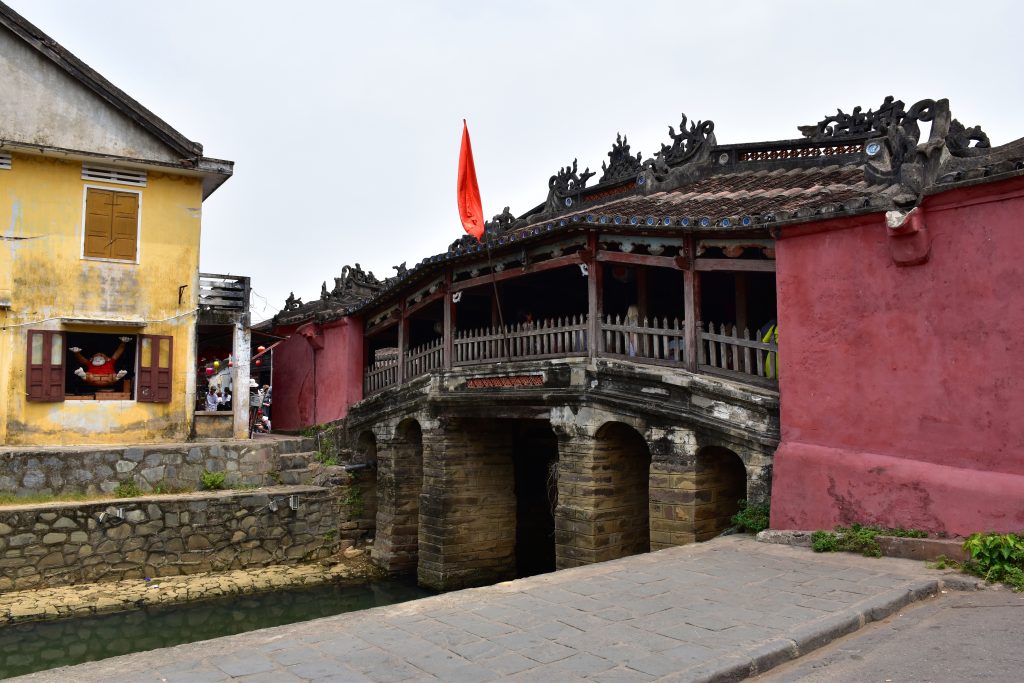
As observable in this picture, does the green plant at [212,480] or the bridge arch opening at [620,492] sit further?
the green plant at [212,480]

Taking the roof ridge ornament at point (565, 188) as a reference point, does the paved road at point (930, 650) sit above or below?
below

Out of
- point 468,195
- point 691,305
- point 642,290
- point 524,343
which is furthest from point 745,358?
point 468,195

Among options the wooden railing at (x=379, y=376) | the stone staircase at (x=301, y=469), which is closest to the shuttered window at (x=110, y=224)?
the stone staircase at (x=301, y=469)

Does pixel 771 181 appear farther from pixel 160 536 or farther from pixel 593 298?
pixel 160 536

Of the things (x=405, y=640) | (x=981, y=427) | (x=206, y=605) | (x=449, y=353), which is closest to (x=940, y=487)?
(x=981, y=427)

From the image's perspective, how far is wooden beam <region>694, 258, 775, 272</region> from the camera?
9.21 metres

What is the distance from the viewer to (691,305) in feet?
32.6

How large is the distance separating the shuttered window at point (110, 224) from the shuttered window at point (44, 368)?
1.88 m

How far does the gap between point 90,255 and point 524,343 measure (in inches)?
371

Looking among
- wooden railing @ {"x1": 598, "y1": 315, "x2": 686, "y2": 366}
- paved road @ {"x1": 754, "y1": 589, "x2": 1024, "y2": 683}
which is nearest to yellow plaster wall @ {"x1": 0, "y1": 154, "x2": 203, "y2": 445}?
wooden railing @ {"x1": 598, "y1": 315, "x2": 686, "y2": 366}

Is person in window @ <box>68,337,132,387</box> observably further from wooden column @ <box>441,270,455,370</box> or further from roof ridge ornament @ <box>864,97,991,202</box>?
roof ridge ornament @ <box>864,97,991,202</box>

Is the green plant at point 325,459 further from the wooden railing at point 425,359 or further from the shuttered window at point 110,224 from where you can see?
the shuttered window at point 110,224

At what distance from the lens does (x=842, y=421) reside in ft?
26.7

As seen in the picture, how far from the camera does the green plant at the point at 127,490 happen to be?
13.8m
